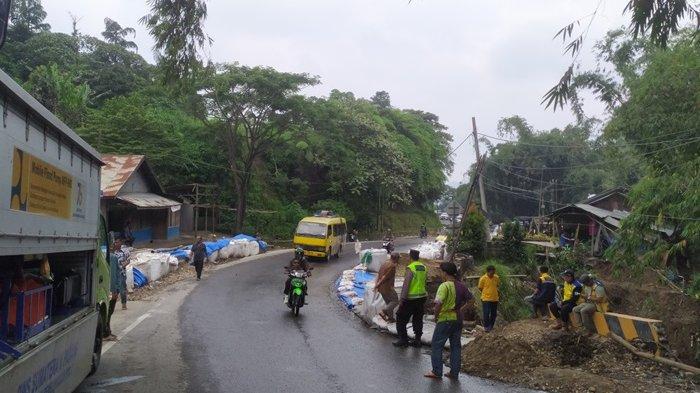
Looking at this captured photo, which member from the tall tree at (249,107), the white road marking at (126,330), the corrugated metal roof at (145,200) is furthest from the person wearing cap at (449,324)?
the tall tree at (249,107)

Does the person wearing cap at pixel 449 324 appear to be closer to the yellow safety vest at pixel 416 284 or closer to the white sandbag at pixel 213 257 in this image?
the yellow safety vest at pixel 416 284

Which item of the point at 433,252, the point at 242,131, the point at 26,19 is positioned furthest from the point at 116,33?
the point at 433,252

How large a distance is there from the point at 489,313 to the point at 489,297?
1.15 ft

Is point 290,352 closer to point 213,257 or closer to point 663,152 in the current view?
point 663,152

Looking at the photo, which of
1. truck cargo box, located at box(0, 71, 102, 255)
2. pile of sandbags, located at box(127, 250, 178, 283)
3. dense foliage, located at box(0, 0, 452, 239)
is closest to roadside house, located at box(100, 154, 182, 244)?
dense foliage, located at box(0, 0, 452, 239)

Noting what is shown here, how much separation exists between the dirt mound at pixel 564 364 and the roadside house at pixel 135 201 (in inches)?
830

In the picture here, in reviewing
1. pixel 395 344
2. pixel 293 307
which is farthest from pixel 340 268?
pixel 395 344

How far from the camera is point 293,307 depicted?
504 inches

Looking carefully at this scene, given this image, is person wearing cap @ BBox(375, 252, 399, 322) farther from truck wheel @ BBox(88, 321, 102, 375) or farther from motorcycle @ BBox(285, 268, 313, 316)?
truck wheel @ BBox(88, 321, 102, 375)

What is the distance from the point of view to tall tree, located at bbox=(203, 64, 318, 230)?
33.4m

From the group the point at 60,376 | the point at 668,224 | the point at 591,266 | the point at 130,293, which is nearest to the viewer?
the point at 60,376

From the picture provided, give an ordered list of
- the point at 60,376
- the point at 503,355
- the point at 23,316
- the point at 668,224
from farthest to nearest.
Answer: the point at 668,224 < the point at 503,355 < the point at 60,376 < the point at 23,316

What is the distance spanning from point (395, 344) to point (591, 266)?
719 inches

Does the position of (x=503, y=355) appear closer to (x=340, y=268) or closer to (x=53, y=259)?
(x=53, y=259)
